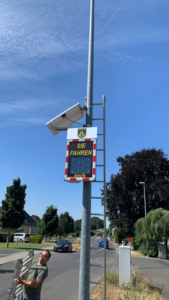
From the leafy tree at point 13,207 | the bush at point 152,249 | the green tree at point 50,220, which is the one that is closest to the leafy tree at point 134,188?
the bush at point 152,249

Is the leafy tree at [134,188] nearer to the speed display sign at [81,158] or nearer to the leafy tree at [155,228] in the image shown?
the leafy tree at [155,228]

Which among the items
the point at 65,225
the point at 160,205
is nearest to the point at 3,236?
the point at 65,225

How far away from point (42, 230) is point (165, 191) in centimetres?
1890

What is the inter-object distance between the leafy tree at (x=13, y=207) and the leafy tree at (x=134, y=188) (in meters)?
11.6

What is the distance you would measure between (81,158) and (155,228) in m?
18.7

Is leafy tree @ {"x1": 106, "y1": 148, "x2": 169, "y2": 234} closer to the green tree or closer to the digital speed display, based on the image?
the green tree

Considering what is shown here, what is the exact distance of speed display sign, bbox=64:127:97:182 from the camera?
4078 mm

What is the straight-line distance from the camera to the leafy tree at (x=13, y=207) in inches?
887

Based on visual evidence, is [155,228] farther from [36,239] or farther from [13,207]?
[36,239]

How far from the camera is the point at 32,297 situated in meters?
3.56

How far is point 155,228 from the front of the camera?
20.6 meters

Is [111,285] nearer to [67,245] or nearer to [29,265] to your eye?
[29,265]

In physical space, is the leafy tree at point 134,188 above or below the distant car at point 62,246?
above

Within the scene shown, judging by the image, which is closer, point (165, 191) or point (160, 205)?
point (165, 191)
